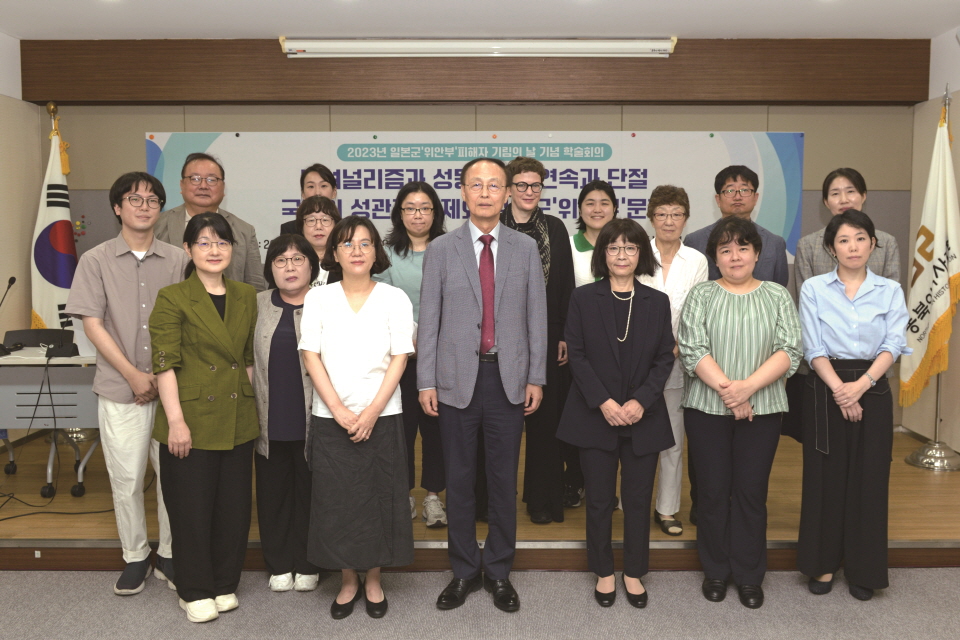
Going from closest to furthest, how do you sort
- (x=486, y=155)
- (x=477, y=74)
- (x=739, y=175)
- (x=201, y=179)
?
(x=739, y=175), (x=201, y=179), (x=477, y=74), (x=486, y=155)

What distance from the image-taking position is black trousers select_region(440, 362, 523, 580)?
2668 mm

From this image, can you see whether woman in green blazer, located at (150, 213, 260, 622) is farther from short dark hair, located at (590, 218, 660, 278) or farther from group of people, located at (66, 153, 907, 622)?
short dark hair, located at (590, 218, 660, 278)

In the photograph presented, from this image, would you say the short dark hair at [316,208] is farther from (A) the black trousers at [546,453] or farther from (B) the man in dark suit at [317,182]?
(A) the black trousers at [546,453]

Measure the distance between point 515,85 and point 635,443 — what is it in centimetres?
318

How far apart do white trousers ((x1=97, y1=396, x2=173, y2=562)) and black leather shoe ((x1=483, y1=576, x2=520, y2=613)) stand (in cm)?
137

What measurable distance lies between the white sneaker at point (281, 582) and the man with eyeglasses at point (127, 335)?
424mm

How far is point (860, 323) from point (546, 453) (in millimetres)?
1427

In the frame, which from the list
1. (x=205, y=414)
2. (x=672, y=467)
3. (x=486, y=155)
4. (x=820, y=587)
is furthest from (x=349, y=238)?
(x=486, y=155)

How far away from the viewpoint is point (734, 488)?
2770mm

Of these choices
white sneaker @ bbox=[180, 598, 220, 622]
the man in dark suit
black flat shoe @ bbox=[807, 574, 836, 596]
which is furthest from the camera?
the man in dark suit

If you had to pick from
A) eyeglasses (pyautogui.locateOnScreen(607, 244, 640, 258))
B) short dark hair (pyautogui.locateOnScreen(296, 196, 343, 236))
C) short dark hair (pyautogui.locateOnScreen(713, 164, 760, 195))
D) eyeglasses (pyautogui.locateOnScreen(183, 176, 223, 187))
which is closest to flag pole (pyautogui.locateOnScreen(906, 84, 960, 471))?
short dark hair (pyautogui.locateOnScreen(713, 164, 760, 195))

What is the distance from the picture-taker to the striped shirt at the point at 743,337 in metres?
2.70

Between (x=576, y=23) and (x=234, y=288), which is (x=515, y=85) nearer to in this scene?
(x=576, y=23)

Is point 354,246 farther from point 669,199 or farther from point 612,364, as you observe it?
point 669,199
